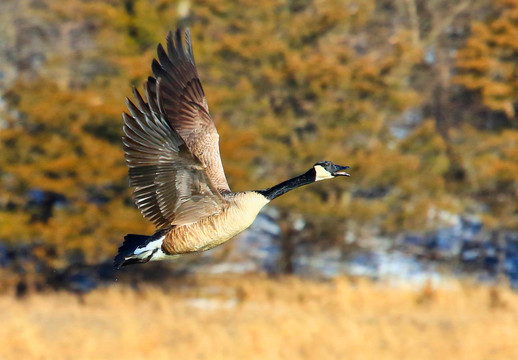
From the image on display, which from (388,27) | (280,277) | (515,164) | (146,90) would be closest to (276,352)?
(146,90)

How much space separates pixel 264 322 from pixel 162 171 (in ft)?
33.5

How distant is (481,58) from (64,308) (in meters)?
13.4

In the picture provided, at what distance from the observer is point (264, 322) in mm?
15766

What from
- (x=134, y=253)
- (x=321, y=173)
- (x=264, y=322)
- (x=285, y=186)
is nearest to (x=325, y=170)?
(x=321, y=173)

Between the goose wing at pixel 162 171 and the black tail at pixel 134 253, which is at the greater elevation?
the goose wing at pixel 162 171

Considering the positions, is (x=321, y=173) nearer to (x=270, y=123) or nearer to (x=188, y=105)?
(x=188, y=105)

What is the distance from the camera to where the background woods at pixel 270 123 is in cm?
2072

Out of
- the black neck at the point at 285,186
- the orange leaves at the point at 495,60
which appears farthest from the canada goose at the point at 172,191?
the orange leaves at the point at 495,60

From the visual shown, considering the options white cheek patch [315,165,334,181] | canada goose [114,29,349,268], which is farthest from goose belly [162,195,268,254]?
white cheek patch [315,165,334,181]

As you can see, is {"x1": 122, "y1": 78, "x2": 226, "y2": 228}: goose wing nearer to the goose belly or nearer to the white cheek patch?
the goose belly

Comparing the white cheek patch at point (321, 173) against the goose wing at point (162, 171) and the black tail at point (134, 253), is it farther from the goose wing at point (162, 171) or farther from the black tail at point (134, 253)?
the black tail at point (134, 253)

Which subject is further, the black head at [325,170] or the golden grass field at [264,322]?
the golden grass field at [264,322]

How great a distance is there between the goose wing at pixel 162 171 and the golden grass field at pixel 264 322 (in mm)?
7219

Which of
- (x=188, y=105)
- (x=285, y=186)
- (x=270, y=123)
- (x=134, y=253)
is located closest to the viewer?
(x=134, y=253)
